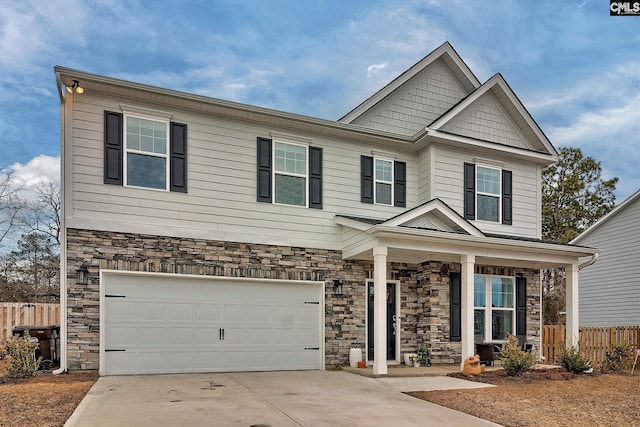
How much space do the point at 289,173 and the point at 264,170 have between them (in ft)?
2.07

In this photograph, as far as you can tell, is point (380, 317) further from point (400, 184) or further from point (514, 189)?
point (514, 189)

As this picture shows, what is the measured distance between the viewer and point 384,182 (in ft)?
43.0

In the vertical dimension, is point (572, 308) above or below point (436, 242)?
below

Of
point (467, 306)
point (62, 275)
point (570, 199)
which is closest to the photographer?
point (62, 275)

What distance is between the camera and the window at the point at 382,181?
12789 mm

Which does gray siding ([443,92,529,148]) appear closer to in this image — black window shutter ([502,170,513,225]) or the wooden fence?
black window shutter ([502,170,513,225])

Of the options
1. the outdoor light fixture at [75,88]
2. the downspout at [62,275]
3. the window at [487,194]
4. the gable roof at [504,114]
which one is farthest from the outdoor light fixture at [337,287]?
the outdoor light fixture at [75,88]

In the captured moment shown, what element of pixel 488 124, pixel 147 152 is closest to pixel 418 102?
pixel 488 124

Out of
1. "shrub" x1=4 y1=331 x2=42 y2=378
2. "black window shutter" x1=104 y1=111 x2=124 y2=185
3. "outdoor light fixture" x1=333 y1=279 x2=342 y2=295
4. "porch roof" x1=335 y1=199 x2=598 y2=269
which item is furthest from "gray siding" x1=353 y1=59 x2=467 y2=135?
"shrub" x1=4 y1=331 x2=42 y2=378

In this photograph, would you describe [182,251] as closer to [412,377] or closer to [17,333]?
[17,333]

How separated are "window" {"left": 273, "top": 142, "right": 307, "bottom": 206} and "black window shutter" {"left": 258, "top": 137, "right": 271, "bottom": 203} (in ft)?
0.49

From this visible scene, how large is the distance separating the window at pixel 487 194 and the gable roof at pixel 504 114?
95 cm

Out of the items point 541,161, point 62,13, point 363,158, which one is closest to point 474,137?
point 541,161
